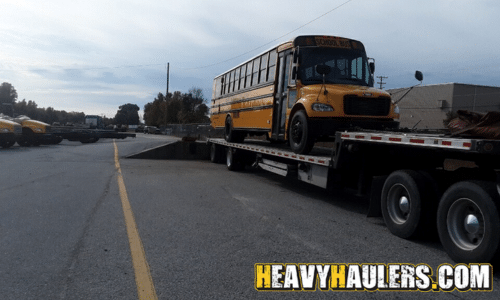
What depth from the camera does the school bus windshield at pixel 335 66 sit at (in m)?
9.88

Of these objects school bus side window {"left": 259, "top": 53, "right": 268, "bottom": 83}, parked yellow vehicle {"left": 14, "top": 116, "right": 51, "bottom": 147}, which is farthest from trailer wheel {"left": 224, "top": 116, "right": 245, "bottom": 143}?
parked yellow vehicle {"left": 14, "top": 116, "right": 51, "bottom": 147}

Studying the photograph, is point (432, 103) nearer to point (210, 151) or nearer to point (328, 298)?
point (210, 151)

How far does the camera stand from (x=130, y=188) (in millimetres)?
10438

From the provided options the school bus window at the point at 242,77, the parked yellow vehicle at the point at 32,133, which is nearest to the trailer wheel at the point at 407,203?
the school bus window at the point at 242,77

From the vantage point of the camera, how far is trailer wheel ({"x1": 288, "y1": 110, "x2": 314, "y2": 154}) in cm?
912

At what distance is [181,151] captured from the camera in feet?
70.9

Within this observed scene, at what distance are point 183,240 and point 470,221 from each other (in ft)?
10.6

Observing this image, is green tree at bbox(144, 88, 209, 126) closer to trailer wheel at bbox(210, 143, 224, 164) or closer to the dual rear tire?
trailer wheel at bbox(210, 143, 224, 164)

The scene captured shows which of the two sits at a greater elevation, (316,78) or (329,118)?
(316,78)

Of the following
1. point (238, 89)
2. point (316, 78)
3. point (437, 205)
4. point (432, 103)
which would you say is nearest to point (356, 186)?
point (437, 205)

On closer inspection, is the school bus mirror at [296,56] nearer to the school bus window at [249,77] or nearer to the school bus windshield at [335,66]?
the school bus windshield at [335,66]

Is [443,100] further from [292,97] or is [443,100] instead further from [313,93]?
[313,93]

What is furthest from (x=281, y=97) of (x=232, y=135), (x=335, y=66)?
(x=232, y=135)

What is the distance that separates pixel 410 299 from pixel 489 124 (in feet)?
6.95
